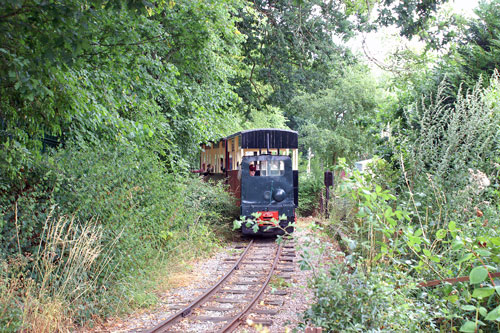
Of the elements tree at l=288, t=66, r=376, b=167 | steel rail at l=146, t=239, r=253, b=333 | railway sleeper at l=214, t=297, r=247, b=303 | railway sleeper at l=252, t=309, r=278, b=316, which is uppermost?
tree at l=288, t=66, r=376, b=167

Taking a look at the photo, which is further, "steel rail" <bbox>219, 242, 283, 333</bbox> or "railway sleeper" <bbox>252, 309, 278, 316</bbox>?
"railway sleeper" <bbox>252, 309, 278, 316</bbox>

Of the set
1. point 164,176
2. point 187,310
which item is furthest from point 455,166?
point 164,176

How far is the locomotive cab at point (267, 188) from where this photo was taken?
49.6 feet

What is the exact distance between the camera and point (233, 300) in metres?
8.37

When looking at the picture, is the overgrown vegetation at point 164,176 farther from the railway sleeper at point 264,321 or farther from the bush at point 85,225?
the railway sleeper at point 264,321

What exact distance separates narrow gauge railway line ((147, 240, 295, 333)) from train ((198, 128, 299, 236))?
228cm

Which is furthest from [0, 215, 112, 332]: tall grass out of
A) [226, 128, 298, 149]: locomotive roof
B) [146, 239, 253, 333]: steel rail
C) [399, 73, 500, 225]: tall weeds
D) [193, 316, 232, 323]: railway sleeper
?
[226, 128, 298, 149]: locomotive roof

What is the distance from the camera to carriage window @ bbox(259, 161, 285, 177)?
15484 millimetres

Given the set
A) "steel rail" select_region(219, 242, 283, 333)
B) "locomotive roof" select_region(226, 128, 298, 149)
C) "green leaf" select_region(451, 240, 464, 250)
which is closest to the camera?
"green leaf" select_region(451, 240, 464, 250)

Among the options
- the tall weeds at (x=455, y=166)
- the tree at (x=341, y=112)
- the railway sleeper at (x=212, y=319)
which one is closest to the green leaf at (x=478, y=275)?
the tall weeds at (x=455, y=166)

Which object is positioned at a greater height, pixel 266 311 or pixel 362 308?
pixel 362 308

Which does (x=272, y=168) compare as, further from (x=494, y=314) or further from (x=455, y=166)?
(x=494, y=314)

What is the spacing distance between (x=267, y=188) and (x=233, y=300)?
7181mm

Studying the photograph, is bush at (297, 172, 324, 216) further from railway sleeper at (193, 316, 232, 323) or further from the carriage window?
railway sleeper at (193, 316, 232, 323)
